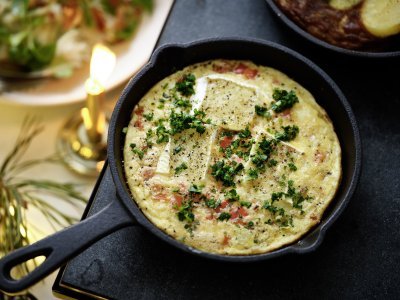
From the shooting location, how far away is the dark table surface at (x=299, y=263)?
5.34 feet

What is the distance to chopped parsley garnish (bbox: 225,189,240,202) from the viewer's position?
5.37ft

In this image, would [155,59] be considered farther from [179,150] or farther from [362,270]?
[362,270]

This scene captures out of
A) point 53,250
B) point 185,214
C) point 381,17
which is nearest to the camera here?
point 53,250

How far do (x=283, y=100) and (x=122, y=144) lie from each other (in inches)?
21.4

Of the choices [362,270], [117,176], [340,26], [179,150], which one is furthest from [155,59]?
[362,270]

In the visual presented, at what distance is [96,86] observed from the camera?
2215mm

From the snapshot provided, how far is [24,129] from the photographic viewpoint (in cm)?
261

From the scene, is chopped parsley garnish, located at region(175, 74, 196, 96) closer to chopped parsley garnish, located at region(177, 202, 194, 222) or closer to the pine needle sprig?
chopped parsley garnish, located at region(177, 202, 194, 222)

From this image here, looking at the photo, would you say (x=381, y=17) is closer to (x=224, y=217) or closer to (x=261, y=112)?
(x=261, y=112)

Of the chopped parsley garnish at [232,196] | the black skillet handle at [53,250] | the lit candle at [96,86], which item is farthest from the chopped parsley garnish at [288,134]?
the lit candle at [96,86]

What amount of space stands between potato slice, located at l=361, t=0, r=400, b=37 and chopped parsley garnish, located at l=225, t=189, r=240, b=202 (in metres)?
0.74

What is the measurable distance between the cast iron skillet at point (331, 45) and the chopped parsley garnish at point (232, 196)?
579mm

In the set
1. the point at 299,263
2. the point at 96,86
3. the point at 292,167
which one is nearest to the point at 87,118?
the point at 96,86

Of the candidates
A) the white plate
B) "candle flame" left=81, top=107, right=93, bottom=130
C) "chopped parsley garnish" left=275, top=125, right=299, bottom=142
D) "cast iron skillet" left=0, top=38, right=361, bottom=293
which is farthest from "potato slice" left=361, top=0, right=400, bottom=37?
"candle flame" left=81, top=107, right=93, bottom=130
